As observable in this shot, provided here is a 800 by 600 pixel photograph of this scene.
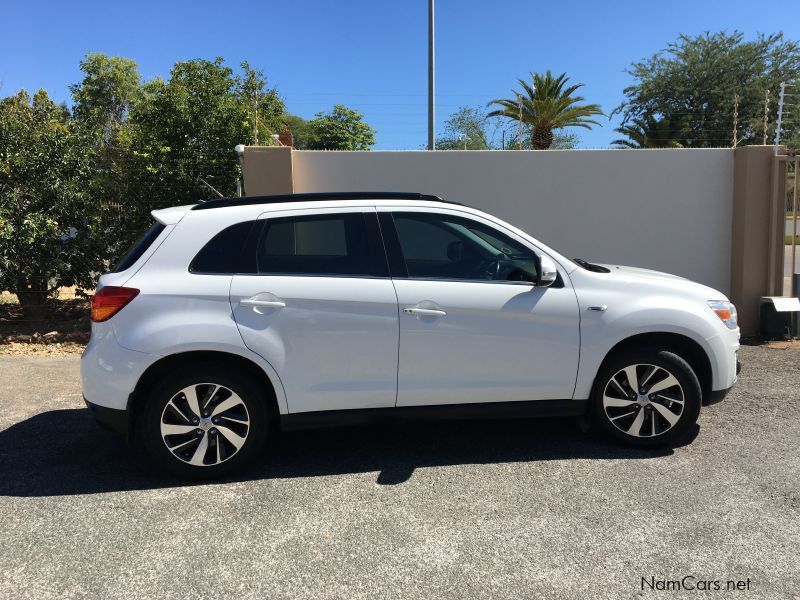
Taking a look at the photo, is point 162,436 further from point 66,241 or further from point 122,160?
point 122,160

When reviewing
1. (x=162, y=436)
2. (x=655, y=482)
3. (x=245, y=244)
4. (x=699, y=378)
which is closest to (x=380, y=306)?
(x=245, y=244)

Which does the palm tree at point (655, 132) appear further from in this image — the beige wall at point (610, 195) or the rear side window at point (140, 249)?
the rear side window at point (140, 249)

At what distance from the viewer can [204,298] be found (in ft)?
12.5

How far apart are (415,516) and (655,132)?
31247 mm

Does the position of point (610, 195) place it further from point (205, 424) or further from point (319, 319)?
point (205, 424)

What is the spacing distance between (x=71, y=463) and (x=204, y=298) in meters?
1.66

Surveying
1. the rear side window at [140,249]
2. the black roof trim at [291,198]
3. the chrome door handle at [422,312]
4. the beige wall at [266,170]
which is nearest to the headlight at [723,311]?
the chrome door handle at [422,312]

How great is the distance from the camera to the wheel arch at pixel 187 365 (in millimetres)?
3793

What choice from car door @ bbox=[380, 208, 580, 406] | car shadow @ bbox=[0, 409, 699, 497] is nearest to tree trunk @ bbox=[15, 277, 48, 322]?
car shadow @ bbox=[0, 409, 699, 497]

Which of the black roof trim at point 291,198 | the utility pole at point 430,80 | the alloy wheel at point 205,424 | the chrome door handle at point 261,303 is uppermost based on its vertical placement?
the utility pole at point 430,80

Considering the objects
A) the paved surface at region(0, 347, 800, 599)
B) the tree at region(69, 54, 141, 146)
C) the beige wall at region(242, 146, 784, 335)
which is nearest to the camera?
the paved surface at region(0, 347, 800, 599)

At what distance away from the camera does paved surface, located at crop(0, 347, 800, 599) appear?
9.41ft

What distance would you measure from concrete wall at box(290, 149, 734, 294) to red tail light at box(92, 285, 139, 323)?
4.47 meters

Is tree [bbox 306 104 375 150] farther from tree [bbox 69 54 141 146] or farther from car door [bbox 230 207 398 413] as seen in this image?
car door [bbox 230 207 398 413]
